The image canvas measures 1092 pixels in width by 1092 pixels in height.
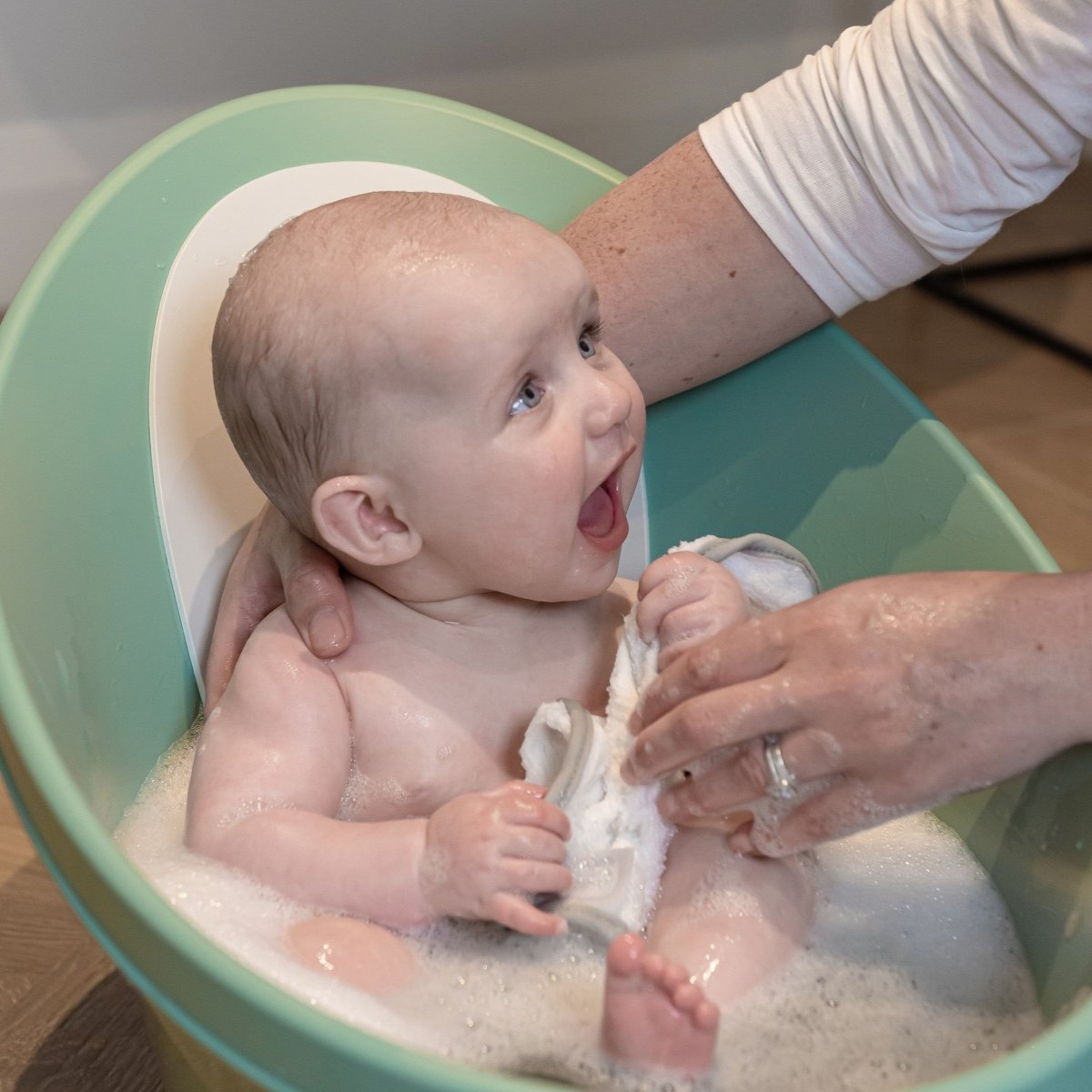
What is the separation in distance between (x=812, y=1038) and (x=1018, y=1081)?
0.21 metres

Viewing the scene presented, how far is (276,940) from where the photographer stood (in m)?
0.74

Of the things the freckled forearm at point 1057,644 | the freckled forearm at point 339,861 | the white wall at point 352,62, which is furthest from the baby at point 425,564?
the white wall at point 352,62

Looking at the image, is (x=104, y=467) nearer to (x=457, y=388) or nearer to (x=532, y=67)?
(x=457, y=388)

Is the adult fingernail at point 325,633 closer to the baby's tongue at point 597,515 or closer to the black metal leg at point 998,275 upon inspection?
the baby's tongue at point 597,515

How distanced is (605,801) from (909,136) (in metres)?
0.56

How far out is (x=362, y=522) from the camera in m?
0.88

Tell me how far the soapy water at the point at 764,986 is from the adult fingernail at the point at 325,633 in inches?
6.2

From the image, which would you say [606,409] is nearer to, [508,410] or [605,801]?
[508,410]

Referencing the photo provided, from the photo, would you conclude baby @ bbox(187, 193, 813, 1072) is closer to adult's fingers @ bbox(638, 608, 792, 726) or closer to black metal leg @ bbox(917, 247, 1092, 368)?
adult's fingers @ bbox(638, 608, 792, 726)

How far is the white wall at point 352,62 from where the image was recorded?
1609 millimetres

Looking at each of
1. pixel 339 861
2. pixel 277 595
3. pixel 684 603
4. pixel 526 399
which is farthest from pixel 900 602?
pixel 277 595

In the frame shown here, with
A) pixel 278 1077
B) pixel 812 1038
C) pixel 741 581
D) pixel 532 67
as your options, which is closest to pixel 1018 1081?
pixel 812 1038

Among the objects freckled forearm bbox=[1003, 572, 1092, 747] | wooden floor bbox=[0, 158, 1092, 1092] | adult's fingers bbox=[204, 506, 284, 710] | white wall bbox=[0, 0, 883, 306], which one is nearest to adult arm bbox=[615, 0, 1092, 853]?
freckled forearm bbox=[1003, 572, 1092, 747]

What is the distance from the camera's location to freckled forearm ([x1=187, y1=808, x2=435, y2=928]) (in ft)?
2.63
